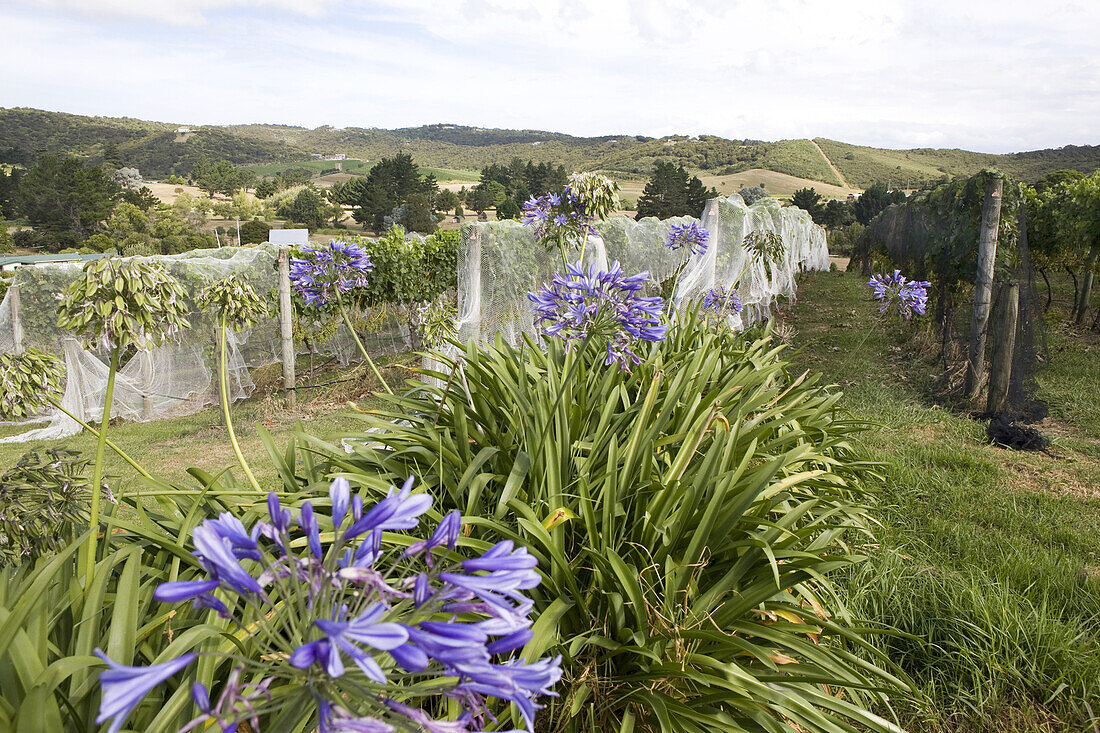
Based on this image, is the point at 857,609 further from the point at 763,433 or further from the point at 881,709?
the point at 763,433

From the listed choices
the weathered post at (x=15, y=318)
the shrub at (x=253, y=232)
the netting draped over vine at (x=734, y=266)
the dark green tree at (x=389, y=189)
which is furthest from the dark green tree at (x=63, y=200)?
the netting draped over vine at (x=734, y=266)

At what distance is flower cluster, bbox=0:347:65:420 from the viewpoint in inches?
78.2

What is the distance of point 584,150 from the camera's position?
71.7m

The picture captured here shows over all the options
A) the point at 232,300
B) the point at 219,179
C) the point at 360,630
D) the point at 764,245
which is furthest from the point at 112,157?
the point at 360,630

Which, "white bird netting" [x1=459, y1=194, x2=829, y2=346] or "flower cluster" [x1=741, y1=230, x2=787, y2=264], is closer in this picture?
"white bird netting" [x1=459, y1=194, x2=829, y2=346]

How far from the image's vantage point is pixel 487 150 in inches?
3425

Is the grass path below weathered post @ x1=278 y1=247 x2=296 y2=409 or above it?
above

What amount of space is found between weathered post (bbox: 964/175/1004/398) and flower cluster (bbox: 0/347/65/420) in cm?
620

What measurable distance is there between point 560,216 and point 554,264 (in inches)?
97.1

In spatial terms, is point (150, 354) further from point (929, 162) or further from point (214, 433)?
point (929, 162)

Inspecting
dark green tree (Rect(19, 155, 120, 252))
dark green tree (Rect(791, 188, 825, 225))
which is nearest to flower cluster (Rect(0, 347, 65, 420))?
dark green tree (Rect(791, 188, 825, 225))

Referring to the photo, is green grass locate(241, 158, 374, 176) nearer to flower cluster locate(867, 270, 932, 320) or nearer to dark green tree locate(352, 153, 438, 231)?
dark green tree locate(352, 153, 438, 231)

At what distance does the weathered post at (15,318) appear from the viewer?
7410 millimetres

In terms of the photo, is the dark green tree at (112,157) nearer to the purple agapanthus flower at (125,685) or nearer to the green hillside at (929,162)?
the green hillside at (929,162)
